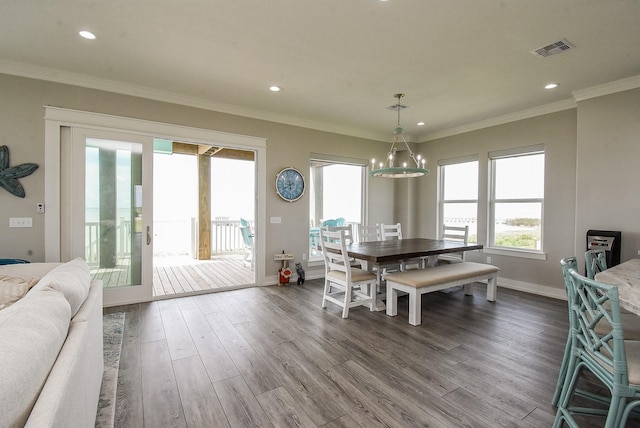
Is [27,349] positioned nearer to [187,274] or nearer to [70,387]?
[70,387]

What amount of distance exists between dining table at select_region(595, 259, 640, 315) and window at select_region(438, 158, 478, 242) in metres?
2.84

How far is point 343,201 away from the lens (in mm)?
6172

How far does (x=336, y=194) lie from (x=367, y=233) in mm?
1505

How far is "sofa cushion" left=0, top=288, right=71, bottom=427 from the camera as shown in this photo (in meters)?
0.78

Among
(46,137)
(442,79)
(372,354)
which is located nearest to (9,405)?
(372,354)

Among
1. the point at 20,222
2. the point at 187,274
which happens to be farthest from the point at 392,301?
the point at 20,222

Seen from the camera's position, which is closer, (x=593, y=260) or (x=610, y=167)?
(x=593, y=260)

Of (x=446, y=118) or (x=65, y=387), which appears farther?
(x=446, y=118)

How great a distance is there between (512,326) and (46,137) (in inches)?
218

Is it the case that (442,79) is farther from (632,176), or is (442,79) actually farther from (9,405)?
(9,405)

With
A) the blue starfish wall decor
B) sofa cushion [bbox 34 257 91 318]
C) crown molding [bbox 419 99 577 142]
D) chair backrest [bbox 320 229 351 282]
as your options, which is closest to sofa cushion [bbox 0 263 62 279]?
sofa cushion [bbox 34 257 91 318]

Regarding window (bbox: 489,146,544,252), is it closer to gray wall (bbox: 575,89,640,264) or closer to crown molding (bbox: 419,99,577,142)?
crown molding (bbox: 419,99,577,142)

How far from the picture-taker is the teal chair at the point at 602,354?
1325mm

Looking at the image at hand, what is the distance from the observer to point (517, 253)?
15.3ft
